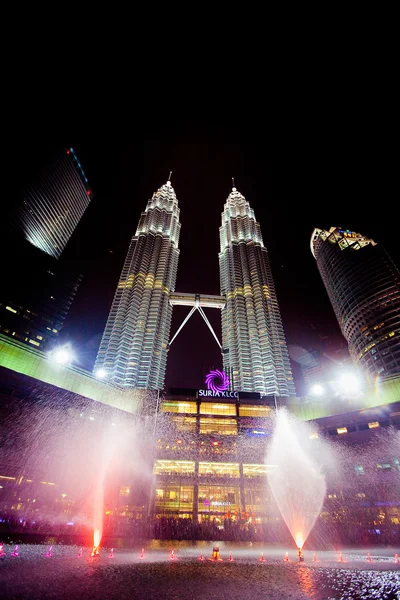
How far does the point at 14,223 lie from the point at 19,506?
338ft

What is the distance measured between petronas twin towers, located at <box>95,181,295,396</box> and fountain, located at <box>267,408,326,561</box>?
31.8 metres

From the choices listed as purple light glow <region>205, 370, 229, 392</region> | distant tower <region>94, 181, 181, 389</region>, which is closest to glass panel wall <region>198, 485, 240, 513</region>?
purple light glow <region>205, 370, 229, 392</region>

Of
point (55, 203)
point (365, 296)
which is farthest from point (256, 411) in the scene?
point (55, 203)

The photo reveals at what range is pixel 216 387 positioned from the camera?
8581 cm

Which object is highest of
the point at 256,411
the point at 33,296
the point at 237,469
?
the point at 33,296

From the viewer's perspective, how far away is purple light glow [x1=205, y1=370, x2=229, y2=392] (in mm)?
85625

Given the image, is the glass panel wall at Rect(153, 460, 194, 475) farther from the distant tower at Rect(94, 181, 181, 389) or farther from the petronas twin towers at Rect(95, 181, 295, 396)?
the petronas twin towers at Rect(95, 181, 295, 396)

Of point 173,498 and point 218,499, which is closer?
point 173,498

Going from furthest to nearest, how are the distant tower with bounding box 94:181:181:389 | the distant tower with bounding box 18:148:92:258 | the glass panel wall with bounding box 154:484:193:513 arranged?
the distant tower with bounding box 18:148:92:258, the distant tower with bounding box 94:181:181:389, the glass panel wall with bounding box 154:484:193:513

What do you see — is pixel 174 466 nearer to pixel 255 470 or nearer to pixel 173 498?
pixel 173 498

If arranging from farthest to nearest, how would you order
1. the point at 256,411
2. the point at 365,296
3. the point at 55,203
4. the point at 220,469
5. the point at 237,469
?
the point at 55,203, the point at 365,296, the point at 256,411, the point at 220,469, the point at 237,469

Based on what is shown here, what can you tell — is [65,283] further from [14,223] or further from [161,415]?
[161,415]

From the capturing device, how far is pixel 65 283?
13025 centimetres

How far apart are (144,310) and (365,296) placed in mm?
99672
